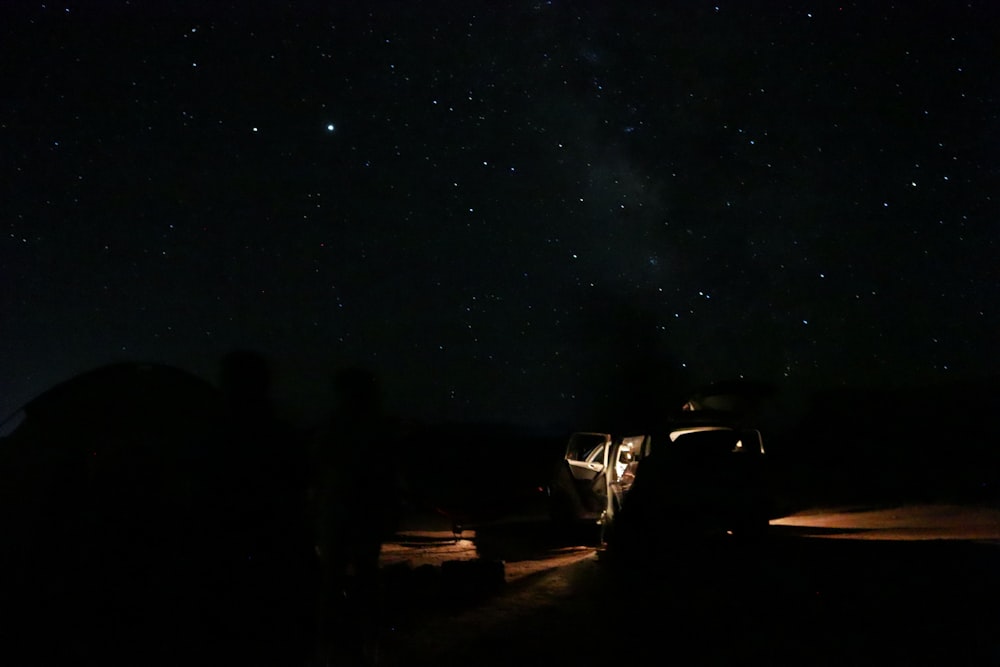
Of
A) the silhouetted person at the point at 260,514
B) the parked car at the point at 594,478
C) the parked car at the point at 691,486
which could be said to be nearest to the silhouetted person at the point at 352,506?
the silhouetted person at the point at 260,514

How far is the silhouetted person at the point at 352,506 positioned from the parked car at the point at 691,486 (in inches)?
224

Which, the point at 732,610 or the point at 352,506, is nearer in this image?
the point at 352,506

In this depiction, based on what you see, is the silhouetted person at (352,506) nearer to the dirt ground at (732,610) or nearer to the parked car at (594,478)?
the dirt ground at (732,610)

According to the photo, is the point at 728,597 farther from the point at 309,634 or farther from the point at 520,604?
the point at 309,634

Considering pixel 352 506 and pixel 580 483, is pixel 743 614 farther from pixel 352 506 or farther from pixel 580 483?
pixel 580 483

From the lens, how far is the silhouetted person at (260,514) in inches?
170

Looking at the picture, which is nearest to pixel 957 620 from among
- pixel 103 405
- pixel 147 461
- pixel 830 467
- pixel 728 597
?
pixel 728 597

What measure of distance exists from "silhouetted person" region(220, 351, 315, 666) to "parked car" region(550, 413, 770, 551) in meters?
6.04

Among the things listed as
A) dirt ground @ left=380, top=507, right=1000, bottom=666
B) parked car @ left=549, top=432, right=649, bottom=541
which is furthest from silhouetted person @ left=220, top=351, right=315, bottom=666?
parked car @ left=549, top=432, right=649, bottom=541

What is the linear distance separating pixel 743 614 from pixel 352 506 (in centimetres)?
368

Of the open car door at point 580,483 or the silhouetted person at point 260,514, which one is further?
the open car door at point 580,483

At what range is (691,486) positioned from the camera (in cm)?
988

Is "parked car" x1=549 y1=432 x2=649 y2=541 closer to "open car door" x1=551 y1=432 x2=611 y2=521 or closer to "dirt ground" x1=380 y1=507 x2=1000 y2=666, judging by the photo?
"open car door" x1=551 y1=432 x2=611 y2=521

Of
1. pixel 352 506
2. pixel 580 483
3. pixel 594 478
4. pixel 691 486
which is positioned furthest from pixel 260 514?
pixel 580 483
